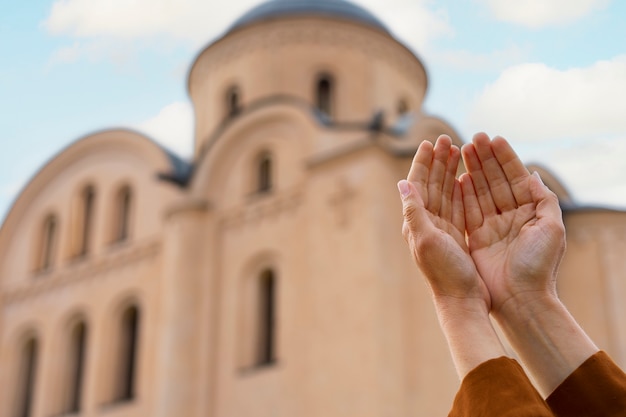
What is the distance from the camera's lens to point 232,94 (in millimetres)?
15539

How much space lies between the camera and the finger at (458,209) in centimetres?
190

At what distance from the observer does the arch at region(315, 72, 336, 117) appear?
14789 mm

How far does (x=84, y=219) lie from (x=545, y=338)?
45.8ft

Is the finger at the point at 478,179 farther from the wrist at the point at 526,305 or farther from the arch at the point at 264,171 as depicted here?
the arch at the point at 264,171

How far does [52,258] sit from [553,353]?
14366mm

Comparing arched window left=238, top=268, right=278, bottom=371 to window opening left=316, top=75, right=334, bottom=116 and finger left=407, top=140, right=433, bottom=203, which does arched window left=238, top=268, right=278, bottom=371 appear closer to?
window opening left=316, top=75, right=334, bottom=116

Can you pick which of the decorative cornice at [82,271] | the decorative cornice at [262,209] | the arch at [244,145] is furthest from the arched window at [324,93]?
the decorative cornice at [82,271]

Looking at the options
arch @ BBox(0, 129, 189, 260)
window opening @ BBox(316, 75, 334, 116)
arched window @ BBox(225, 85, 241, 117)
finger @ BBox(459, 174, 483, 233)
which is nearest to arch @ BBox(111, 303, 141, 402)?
arch @ BBox(0, 129, 189, 260)

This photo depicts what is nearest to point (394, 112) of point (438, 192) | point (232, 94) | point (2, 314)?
point (232, 94)

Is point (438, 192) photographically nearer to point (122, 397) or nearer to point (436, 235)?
point (436, 235)

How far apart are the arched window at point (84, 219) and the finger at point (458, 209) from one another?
1333cm

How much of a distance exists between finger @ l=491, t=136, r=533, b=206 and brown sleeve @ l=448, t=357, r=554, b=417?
481 millimetres

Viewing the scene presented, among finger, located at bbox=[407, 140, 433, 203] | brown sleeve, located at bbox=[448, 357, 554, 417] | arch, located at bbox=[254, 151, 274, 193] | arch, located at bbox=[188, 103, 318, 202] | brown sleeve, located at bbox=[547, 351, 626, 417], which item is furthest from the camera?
arch, located at bbox=[254, 151, 274, 193]

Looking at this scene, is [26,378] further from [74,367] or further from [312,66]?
[312,66]
